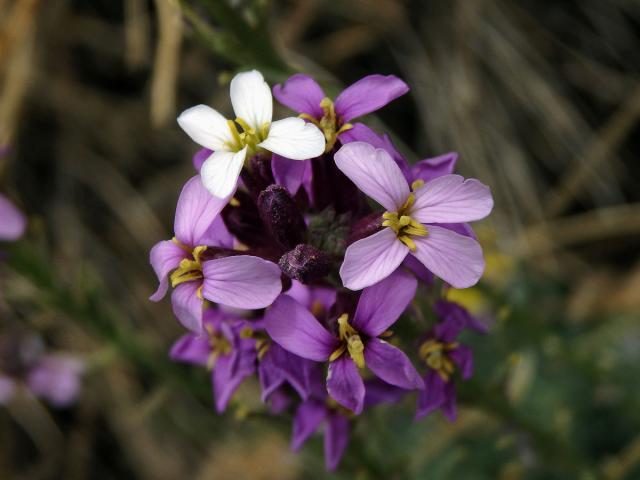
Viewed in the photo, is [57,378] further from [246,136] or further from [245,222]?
[246,136]

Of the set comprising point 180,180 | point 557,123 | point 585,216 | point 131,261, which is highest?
point 180,180

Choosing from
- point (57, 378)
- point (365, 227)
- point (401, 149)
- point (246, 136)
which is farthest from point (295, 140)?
point (57, 378)

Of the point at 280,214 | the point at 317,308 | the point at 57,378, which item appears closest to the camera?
the point at 280,214

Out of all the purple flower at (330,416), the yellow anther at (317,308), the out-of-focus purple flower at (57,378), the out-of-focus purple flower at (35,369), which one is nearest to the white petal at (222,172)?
the yellow anther at (317,308)

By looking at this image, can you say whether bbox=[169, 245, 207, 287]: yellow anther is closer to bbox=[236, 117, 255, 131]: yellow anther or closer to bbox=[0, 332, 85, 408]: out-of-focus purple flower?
bbox=[236, 117, 255, 131]: yellow anther

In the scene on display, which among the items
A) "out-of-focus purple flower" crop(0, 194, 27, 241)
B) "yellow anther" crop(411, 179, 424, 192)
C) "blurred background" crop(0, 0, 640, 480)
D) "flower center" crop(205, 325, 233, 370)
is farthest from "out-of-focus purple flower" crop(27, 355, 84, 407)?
"yellow anther" crop(411, 179, 424, 192)

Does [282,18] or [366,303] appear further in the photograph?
[282,18]

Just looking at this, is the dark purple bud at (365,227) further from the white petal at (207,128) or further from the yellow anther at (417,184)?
the white petal at (207,128)

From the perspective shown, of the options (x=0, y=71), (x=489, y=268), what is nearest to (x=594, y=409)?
(x=489, y=268)

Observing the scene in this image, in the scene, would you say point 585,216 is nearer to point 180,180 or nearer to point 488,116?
point 488,116
